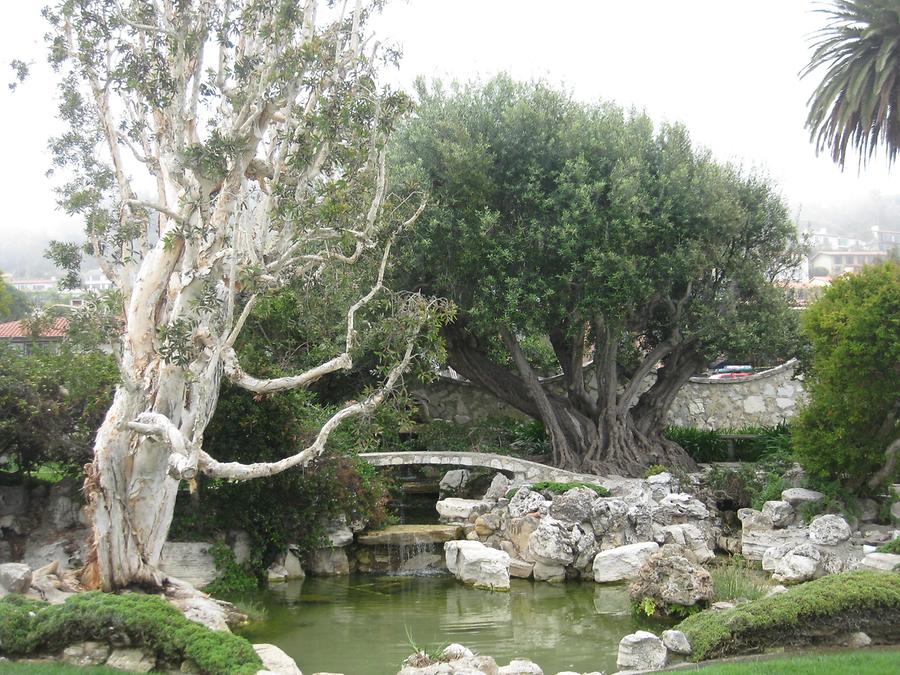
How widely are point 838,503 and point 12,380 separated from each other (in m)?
14.9

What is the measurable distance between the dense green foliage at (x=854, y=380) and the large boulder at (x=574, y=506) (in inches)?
178

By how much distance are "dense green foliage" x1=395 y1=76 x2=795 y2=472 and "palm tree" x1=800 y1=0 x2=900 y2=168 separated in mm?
2696

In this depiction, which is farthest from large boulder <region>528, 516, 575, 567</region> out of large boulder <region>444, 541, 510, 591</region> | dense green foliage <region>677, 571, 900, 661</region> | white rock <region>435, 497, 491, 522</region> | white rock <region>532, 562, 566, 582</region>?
dense green foliage <region>677, 571, 900, 661</region>

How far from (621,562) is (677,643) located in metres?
5.39

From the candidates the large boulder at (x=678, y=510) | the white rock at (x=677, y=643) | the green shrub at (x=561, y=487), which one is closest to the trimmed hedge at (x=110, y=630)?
the white rock at (x=677, y=643)

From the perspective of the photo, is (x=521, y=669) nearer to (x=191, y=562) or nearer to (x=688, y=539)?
(x=191, y=562)

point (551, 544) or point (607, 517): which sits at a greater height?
point (607, 517)

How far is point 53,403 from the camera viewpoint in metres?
13.9

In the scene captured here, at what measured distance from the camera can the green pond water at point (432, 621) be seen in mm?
10703

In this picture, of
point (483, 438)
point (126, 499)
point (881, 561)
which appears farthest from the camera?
point (483, 438)

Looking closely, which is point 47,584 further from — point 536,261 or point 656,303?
point 656,303

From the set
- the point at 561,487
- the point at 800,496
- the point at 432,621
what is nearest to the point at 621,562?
the point at 561,487

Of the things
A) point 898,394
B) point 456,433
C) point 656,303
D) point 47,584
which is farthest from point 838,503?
point 47,584

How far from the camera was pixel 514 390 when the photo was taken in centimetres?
2266
